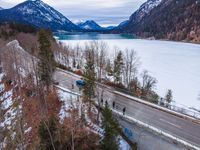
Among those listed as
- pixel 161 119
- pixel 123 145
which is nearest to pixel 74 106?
pixel 123 145

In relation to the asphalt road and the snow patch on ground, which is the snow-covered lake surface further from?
the snow patch on ground

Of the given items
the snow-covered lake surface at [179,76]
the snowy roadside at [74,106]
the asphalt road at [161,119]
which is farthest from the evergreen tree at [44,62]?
the snow-covered lake surface at [179,76]

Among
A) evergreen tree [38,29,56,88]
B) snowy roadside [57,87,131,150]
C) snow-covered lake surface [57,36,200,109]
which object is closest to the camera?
snowy roadside [57,87,131,150]

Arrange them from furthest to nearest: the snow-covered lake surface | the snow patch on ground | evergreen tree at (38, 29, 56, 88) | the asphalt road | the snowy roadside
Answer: the snow-covered lake surface → evergreen tree at (38, 29, 56, 88) → the snowy roadside → the snow patch on ground → the asphalt road

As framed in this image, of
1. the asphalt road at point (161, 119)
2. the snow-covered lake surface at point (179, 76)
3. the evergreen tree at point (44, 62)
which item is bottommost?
the snow-covered lake surface at point (179, 76)

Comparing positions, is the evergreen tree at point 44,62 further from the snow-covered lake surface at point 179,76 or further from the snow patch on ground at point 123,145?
the snow-covered lake surface at point 179,76

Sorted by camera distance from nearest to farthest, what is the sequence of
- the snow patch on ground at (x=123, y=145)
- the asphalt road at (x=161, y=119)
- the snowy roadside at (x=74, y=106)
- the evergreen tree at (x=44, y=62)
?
the asphalt road at (x=161, y=119) → the snow patch on ground at (x=123, y=145) → the snowy roadside at (x=74, y=106) → the evergreen tree at (x=44, y=62)

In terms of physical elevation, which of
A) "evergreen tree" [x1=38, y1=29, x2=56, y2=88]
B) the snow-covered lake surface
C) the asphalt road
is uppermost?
"evergreen tree" [x1=38, y1=29, x2=56, y2=88]

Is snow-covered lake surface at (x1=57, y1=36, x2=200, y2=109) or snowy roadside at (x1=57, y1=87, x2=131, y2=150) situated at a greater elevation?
snowy roadside at (x1=57, y1=87, x2=131, y2=150)

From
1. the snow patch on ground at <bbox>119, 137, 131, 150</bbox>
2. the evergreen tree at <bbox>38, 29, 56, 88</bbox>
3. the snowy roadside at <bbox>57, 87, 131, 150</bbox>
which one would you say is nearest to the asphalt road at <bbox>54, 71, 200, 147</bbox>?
the snow patch on ground at <bbox>119, 137, 131, 150</bbox>

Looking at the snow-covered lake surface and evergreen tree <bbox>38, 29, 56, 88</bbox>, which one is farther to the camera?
the snow-covered lake surface
